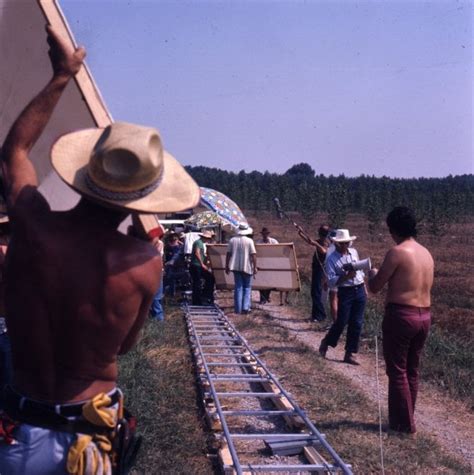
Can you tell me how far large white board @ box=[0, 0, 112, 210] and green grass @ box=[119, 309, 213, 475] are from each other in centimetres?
230

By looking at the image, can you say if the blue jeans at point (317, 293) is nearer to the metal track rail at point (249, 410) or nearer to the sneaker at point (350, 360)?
the metal track rail at point (249, 410)

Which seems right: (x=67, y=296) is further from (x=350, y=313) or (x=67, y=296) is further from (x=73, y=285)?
(x=350, y=313)

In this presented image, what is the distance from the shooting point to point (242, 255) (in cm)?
1403

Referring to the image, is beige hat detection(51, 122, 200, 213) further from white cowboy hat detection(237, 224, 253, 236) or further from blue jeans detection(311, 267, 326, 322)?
white cowboy hat detection(237, 224, 253, 236)

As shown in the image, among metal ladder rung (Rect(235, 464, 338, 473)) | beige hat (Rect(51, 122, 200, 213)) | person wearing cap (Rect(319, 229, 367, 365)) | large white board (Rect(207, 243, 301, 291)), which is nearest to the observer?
beige hat (Rect(51, 122, 200, 213))

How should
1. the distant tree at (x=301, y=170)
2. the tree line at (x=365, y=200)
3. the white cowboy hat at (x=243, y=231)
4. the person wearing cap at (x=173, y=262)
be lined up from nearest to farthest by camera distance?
the white cowboy hat at (x=243, y=231), the person wearing cap at (x=173, y=262), the tree line at (x=365, y=200), the distant tree at (x=301, y=170)

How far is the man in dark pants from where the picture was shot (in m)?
13.2

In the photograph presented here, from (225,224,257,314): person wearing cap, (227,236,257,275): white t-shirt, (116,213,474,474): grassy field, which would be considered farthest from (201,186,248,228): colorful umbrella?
(116,213,474,474): grassy field

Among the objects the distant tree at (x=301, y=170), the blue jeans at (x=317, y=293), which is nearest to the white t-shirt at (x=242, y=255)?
the blue jeans at (x=317, y=293)

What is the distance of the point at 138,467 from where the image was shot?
5426 millimetres

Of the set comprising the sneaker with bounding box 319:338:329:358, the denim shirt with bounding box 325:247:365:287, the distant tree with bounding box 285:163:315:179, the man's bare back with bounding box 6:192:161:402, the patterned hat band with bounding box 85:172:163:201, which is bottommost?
the sneaker with bounding box 319:338:329:358

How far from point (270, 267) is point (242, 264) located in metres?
1.58

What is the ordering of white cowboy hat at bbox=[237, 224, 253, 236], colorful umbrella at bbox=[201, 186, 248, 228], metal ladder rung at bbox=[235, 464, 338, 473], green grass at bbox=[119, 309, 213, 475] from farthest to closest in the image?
colorful umbrella at bbox=[201, 186, 248, 228]
white cowboy hat at bbox=[237, 224, 253, 236]
green grass at bbox=[119, 309, 213, 475]
metal ladder rung at bbox=[235, 464, 338, 473]

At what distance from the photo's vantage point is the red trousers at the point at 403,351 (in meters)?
6.30
